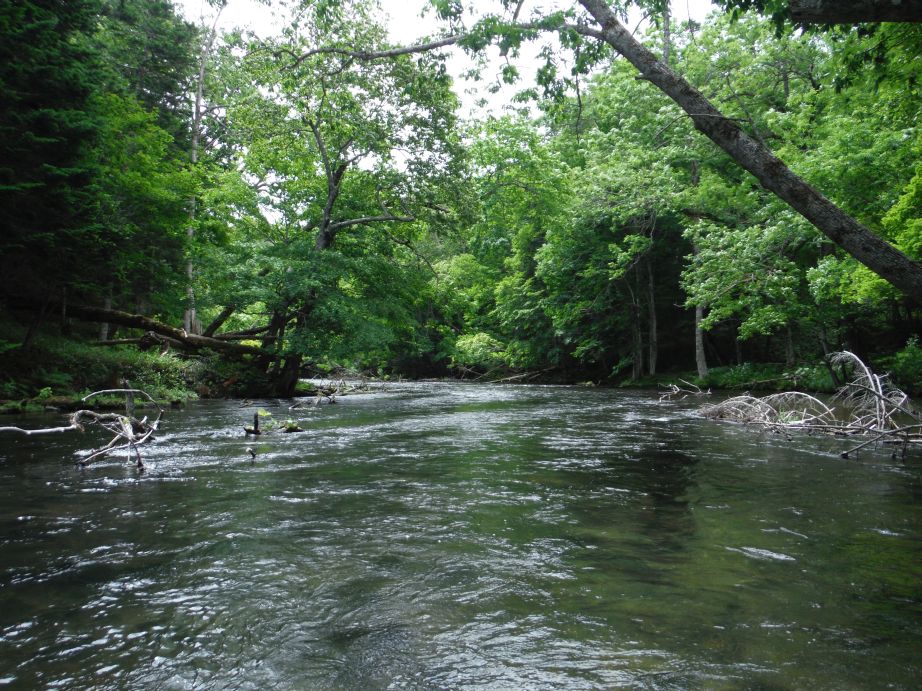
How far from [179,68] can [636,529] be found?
30133 millimetres

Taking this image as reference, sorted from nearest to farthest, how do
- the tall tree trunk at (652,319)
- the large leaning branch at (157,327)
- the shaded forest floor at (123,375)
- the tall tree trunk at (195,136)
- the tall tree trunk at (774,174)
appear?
the tall tree trunk at (774,174), the shaded forest floor at (123,375), the large leaning branch at (157,327), the tall tree trunk at (195,136), the tall tree trunk at (652,319)

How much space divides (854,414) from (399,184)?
1597 cm

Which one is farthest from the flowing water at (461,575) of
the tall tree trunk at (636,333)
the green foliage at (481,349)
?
the green foliage at (481,349)

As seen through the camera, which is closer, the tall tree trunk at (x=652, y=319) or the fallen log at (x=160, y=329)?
the fallen log at (x=160, y=329)

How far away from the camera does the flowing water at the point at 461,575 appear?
8.80ft

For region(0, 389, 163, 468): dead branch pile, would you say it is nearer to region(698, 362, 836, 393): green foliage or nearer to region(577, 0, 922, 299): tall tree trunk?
region(577, 0, 922, 299): tall tree trunk

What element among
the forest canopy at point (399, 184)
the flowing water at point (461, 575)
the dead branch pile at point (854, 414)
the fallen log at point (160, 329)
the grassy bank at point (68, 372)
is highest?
the forest canopy at point (399, 184)

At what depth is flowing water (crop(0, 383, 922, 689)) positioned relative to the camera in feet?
8.80

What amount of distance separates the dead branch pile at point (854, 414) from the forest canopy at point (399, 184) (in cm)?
212

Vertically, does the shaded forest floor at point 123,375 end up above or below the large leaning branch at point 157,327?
below

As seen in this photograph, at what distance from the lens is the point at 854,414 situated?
380 inches

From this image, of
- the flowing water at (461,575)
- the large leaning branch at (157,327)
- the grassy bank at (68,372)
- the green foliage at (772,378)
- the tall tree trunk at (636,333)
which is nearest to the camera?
the flowing water at (461,575)

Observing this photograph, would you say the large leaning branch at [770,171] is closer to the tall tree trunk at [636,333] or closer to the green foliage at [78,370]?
the green foliage at [78,370]

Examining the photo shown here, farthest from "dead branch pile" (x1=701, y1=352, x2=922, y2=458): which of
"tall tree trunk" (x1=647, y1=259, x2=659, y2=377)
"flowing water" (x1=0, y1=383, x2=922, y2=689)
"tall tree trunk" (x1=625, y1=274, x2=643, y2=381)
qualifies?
"tall tree trunk" (x1=625, y1=274, x2=643, y2=381)
